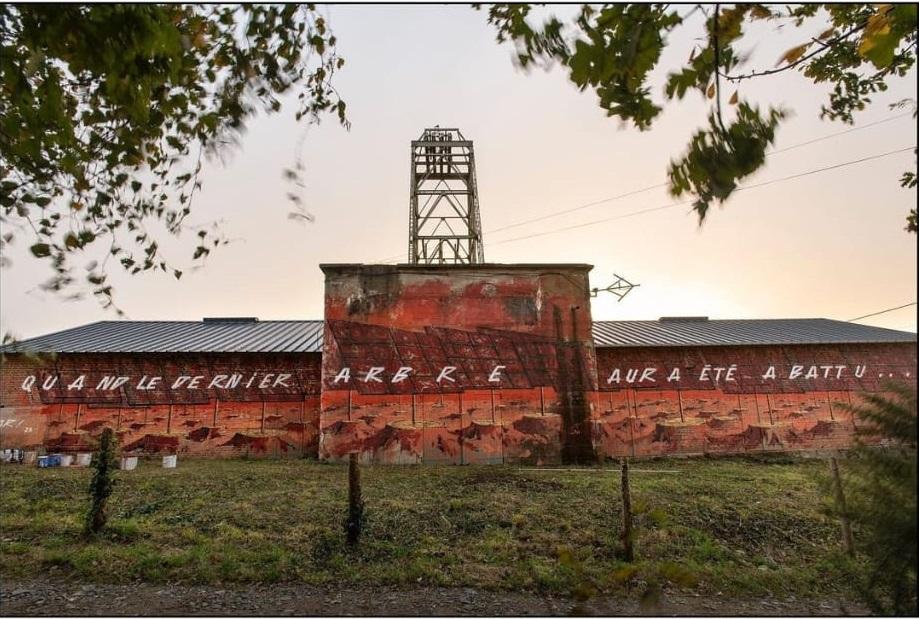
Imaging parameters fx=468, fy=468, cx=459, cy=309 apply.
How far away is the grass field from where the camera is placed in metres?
5.53

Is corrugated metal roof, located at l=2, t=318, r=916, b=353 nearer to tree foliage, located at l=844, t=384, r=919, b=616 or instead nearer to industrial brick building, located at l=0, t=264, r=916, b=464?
industrial brick building, located at l=0, t=264, r=916, b=464

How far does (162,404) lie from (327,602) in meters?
11.8

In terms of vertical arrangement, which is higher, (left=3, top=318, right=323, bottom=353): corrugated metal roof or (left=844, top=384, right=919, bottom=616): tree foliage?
(left=3, top=318, right=323, bottom=353): corrugated metal roof

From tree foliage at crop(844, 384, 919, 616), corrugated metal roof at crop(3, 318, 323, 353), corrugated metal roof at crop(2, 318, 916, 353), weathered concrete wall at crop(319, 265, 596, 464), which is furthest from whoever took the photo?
corrugated metal roof at crop(2, 318, 916, 353)

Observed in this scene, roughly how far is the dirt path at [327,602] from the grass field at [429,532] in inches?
8.2

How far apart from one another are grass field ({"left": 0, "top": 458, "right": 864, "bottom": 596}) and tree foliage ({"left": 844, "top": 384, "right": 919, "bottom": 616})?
174cm

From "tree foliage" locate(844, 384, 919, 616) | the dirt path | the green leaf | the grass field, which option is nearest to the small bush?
the grass field

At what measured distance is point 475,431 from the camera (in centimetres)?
1274

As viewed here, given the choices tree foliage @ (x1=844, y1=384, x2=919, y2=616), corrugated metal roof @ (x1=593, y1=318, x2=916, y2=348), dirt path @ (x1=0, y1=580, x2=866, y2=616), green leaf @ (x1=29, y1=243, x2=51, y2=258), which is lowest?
dirt path @ (x1=0, y1=580, x2=866, y2=616)

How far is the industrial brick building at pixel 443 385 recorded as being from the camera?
12742 millimetres

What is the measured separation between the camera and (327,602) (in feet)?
16.2

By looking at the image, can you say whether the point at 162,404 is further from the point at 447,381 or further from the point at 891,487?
the point at 891,487

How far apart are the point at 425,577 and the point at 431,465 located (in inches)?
270

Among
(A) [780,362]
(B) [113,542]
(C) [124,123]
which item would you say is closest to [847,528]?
(C) [124,123]
